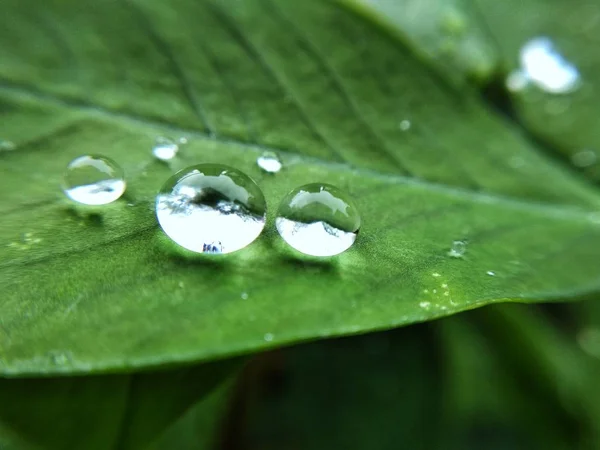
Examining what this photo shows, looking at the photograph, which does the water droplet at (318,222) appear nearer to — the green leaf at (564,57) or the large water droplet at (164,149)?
the large water droplet at (164,149)

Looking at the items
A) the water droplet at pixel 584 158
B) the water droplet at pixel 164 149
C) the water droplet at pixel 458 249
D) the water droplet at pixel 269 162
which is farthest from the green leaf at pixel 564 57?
the water droplet at pixel 164 149

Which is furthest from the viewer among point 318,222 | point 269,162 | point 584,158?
point 584,158

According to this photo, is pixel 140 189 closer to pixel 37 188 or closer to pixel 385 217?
pixel 37 188

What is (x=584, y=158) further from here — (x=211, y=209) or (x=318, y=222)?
(x=211, y=209)

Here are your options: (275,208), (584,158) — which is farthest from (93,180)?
(584,158)

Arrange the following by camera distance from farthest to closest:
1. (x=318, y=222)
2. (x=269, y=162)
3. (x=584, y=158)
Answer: (x=584, y=158) < (x=269, y=162) < (x=318, y=222)

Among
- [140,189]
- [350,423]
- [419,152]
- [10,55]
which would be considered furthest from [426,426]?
[10,55]
